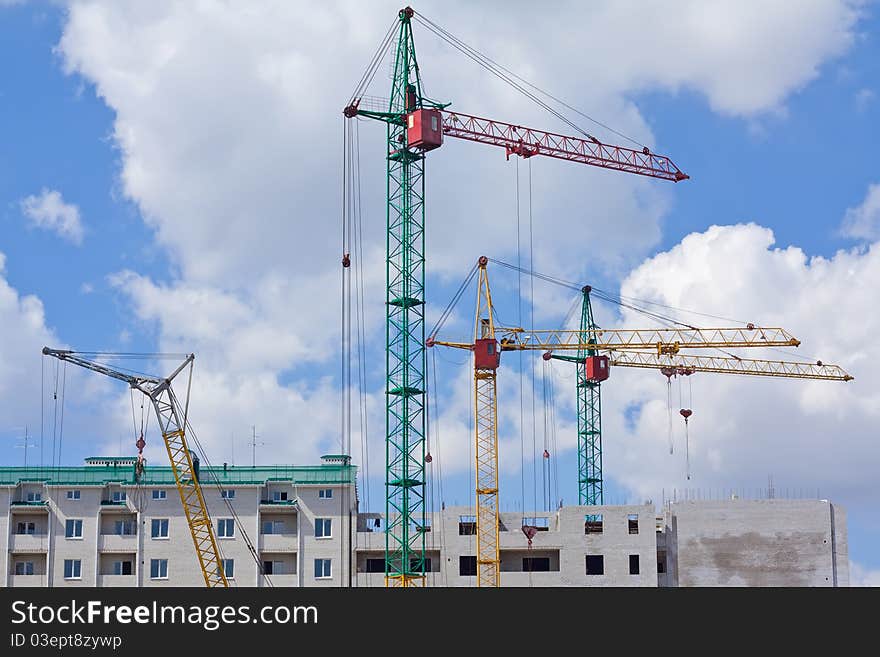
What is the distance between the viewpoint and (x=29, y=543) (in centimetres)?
16538

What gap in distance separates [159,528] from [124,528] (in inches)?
148

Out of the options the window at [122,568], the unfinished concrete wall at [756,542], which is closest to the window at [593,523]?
the unfinished concrete wall at [756,542]

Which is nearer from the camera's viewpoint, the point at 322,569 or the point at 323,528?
the point at 322,569

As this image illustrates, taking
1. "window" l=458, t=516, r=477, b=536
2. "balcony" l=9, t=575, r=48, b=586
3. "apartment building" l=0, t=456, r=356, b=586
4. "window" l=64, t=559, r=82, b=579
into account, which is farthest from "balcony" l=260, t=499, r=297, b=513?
"balcony" l=9, t=575, r=48, b=586

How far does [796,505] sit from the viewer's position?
174 meters

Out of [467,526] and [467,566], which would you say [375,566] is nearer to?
[467,566]

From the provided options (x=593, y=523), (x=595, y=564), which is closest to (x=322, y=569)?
(x=595, y=564)

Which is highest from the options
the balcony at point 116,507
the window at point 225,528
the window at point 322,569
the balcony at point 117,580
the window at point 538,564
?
the balcony at point 116,507

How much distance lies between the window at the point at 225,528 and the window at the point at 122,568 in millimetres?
10121

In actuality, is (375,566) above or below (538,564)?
below

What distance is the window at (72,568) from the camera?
164 m

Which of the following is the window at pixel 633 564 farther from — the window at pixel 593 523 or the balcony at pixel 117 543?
the balcony at pixel 117 543
